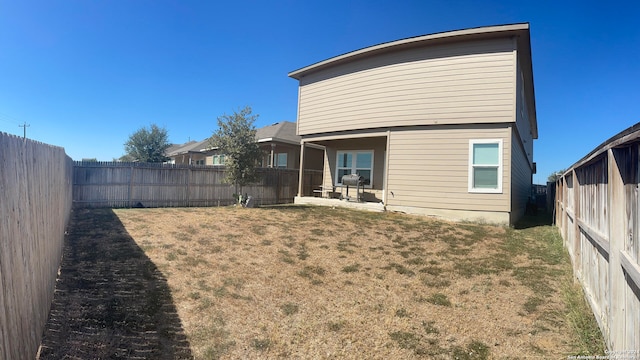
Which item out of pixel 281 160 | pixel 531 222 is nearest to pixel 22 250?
pixel 531 222

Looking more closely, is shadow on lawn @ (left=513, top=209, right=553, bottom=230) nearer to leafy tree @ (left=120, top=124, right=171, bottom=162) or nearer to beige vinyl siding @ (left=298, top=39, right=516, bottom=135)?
beige vinyl siding @ (left=298, top=39, right=516, bottom=135)

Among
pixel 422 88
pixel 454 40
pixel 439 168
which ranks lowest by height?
pixel 439 168

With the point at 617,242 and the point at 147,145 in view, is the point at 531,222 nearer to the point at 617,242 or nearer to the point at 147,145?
the point at 617,242

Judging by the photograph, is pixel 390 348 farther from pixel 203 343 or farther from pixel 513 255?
pixel 513 255

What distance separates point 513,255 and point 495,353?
4.20m

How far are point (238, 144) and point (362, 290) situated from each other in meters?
9.35

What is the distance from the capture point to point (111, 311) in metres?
3.89

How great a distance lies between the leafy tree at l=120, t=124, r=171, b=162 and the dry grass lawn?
2424 cm

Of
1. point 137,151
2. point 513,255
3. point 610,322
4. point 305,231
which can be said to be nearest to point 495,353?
point 610,322

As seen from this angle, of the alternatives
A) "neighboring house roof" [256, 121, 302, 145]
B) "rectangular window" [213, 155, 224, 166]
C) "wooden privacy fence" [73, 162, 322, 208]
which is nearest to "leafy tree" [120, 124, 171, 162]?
"rectangular window" [213, 155, 224, 166]

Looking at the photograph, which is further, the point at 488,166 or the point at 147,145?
the point at 147,145

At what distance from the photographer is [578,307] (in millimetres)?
3896

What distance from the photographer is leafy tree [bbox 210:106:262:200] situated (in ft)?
41.6

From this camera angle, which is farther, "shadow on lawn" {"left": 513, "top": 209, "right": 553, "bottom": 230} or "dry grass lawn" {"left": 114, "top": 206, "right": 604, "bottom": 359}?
"shadow on lawn" {"left": 513, "top": 209, "right": 553, "bottom": 230}
